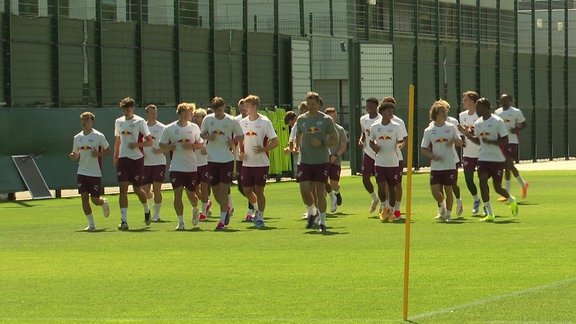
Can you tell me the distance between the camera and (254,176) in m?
24.1

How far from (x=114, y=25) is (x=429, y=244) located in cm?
2158

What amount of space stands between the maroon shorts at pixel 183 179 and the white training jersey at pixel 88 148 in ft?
4.08

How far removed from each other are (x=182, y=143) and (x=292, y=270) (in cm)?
774

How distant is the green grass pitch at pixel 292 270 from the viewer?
12812mm

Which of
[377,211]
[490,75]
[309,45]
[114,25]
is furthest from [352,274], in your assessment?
[490,75]

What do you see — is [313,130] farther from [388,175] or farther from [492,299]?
[492,299]

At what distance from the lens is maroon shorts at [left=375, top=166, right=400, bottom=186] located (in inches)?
990

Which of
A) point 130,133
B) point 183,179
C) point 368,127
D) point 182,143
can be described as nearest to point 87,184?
point 130,133

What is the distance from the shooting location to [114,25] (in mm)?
39594

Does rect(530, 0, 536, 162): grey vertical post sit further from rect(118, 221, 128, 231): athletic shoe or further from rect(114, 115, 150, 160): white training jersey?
rect(118, 221, 128, 231): athletic shoe

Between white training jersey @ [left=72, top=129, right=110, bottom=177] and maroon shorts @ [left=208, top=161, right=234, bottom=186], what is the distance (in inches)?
71.5

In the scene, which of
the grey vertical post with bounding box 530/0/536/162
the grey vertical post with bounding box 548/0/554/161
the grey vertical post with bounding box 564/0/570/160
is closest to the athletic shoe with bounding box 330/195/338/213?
the grey vertical post with bounding box 530/0/536/162

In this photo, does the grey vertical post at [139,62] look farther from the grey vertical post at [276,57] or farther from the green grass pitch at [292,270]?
the green grass pitch at [292,270]

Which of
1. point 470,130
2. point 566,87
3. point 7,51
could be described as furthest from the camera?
point 566,87
